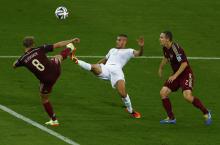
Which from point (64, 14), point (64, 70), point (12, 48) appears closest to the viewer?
point (64, 70)

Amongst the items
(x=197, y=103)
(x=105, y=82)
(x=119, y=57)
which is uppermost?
(x=119, y=57)

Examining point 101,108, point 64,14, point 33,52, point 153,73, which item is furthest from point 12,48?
point 33,52

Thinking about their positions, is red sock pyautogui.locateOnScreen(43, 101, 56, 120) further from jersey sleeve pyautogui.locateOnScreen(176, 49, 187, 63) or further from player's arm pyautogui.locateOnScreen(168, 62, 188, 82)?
jersey sleeve pyautogui.locateOnScreen(176, 49, 187, 63)

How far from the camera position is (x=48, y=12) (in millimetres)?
37938

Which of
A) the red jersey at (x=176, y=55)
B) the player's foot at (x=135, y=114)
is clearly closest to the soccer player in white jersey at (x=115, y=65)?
the player's foot at (x=135, y=114)

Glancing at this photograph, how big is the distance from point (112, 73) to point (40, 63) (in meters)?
3.25

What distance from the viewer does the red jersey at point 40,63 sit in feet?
68.2

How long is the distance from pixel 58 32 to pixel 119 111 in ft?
39.0

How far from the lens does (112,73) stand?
23562 millimetres

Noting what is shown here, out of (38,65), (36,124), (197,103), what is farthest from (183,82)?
(36,124)

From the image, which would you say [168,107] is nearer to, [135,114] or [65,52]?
[135,114]

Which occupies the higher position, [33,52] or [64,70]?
[33,52]

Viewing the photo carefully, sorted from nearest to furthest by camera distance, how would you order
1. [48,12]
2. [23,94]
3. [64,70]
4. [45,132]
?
[45,132] → [23,94] → [64,70] → [48,12]

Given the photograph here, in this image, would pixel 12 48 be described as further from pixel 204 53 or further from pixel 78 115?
pixel 78 115
